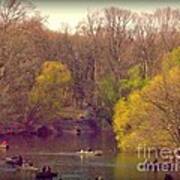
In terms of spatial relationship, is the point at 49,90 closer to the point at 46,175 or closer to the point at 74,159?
the point at 74,159

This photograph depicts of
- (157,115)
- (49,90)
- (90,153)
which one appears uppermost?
(49,90)

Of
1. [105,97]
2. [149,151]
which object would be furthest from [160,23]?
[149,151]

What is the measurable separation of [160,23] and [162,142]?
15.6 metres

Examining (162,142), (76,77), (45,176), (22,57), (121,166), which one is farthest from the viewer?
(76,77)

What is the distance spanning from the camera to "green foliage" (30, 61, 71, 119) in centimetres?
2936

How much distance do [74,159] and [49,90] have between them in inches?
442

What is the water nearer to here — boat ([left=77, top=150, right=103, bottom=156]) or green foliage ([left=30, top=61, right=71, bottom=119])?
boat ([left=77, top=150, right=103, bottom=156])

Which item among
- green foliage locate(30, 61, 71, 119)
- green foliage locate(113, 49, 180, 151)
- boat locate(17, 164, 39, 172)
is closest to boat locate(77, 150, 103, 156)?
green foliage locate(113, 49, 180, 151)

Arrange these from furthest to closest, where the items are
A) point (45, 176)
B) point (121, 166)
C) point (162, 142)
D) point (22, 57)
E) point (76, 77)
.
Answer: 1. point (76, 77)
2. point (22, 57)
3. point (162, 142)
4. point (121, 166)
5. point (45, 176)

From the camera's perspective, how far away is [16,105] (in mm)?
28328

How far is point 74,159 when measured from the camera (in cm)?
1878

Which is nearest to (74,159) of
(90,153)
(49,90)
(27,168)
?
(90,153)

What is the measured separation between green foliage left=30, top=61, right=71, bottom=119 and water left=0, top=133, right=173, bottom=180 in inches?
130

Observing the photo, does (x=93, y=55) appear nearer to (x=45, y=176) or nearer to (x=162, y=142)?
(x=162, y=142)
